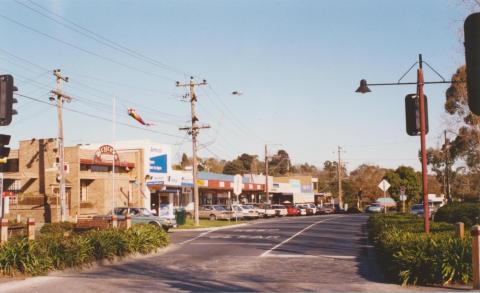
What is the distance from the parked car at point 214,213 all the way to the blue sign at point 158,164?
510 centimetres

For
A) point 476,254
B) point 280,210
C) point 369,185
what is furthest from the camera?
point 369,185

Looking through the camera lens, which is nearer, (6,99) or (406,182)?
(6,99)

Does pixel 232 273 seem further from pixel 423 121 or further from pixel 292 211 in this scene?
pixel 292 211

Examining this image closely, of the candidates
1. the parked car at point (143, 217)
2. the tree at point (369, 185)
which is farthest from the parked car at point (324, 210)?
the parked car at point (143, 217)

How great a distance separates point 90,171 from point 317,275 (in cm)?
2996

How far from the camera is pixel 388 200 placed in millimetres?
87750

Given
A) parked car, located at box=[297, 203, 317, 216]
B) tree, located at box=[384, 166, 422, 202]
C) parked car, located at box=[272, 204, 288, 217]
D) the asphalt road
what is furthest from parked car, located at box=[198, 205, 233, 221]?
tree, located at box=[384, 166, 422, 202]

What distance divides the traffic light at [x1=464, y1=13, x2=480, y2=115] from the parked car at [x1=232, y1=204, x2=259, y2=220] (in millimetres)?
41839

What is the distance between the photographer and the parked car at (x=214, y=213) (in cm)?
4688

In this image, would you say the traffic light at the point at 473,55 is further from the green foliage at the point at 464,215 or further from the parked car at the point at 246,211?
the parked car at the point at 246,211

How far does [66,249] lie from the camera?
14.3m

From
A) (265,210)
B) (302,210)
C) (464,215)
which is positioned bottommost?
(302,210)

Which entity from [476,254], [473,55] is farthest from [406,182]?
[473,55]

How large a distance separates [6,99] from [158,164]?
34.7 meters
